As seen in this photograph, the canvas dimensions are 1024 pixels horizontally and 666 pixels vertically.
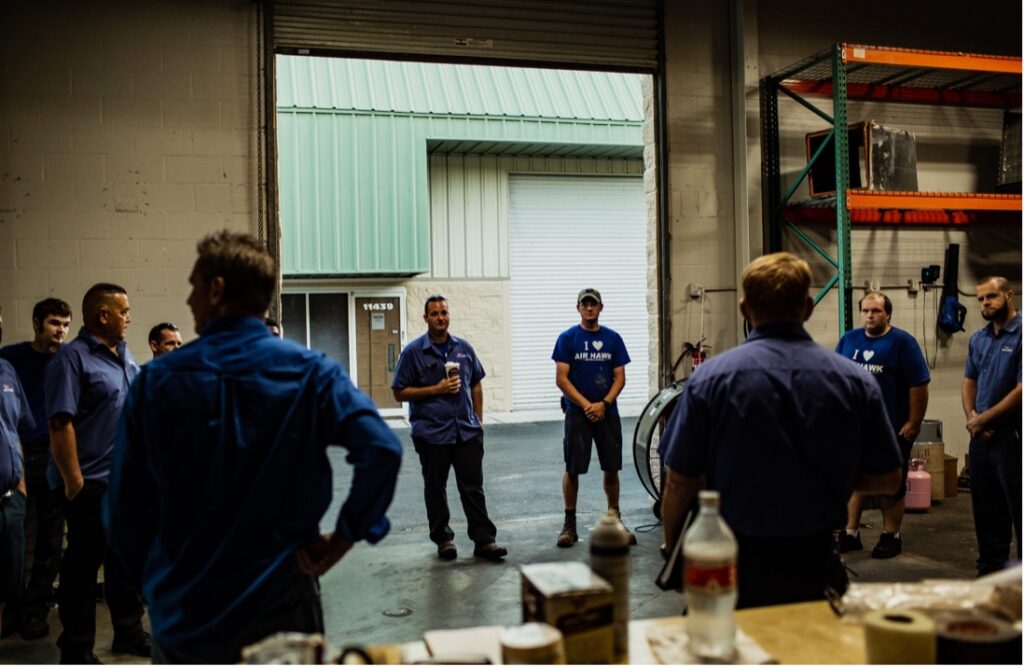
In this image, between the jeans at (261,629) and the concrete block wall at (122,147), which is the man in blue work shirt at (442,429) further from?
the jeans at (261,629)

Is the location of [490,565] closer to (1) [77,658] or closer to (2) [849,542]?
(2) [849,542]

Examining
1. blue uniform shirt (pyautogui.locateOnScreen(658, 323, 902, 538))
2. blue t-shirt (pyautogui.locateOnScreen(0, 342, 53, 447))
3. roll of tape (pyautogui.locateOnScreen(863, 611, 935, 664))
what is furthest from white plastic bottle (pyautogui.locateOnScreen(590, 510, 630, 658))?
blue t-shirt (pyautogui.locateOnScreen(0, 342, 53, 447))

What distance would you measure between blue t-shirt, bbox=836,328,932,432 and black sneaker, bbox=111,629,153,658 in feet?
15.2

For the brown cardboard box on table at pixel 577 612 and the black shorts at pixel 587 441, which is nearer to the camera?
the brown cardboard box on table at pixel 577 612

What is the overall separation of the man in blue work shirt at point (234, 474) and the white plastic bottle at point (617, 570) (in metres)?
0.57

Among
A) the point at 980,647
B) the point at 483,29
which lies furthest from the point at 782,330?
the point at 483,29

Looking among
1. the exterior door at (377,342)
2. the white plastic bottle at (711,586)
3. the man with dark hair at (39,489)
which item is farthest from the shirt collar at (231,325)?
the exterior door at (377,342)

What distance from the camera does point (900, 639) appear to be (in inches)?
69.4

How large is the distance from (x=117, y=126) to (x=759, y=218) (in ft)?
17.0

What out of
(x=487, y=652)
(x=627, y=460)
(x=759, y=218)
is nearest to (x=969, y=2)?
(x=759, y=218)

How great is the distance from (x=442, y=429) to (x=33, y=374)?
2.62 metres

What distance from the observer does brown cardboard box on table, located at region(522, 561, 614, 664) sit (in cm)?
→ 183

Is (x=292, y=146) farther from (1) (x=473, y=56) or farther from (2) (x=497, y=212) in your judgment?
(1) (x=473, y=56)

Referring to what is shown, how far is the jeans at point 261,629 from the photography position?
84.6 inches
